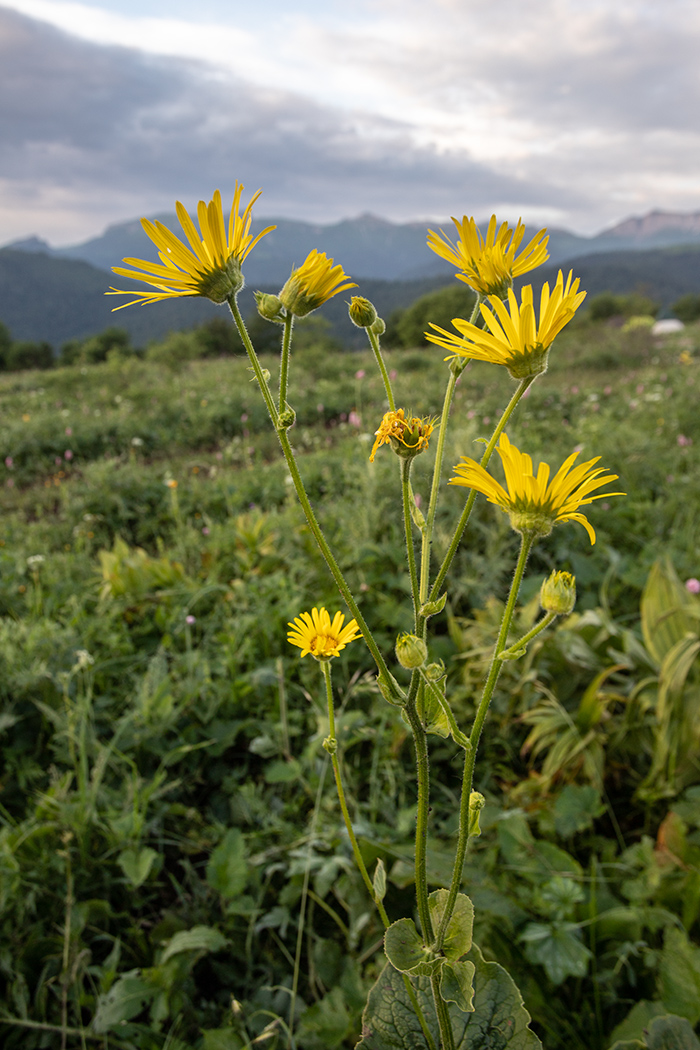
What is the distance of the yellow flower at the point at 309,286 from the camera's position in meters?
0.58

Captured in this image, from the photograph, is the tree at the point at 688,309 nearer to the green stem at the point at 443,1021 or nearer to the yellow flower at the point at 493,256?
the yellow flower at the point at 493,256

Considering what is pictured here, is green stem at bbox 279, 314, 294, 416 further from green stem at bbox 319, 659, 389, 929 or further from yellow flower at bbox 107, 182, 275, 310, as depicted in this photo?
green stem at bbox 319, 659, 389, 929

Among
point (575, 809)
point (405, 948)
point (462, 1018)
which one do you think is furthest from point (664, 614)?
point (405, 948)

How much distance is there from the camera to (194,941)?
49.3 inches

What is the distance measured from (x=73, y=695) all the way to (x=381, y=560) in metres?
1.30

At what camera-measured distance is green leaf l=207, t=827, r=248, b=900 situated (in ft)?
4.53

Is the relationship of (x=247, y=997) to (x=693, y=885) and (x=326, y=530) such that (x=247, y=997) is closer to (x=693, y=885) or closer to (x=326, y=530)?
(x=693, y=885)

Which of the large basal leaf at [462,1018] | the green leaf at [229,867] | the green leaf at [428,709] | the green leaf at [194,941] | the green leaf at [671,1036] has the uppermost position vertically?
the green leaf at [428,709]

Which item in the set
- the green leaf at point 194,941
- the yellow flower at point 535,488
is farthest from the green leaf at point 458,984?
the green leaf at point 194,941

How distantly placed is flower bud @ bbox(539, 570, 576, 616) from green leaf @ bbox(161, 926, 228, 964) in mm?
1169

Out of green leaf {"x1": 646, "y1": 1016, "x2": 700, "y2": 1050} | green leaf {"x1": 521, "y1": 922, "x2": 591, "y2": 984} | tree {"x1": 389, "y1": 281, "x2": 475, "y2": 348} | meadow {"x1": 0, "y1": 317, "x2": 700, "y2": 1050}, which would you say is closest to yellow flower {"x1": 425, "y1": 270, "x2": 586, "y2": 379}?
meadow {"x1": 0, "y1": 317, "x2": 700, "y2": 1050}

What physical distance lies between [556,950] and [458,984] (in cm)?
73

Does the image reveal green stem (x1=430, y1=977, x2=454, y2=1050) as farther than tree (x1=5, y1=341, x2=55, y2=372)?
No

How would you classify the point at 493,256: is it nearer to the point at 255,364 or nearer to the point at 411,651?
the point at 255,364
